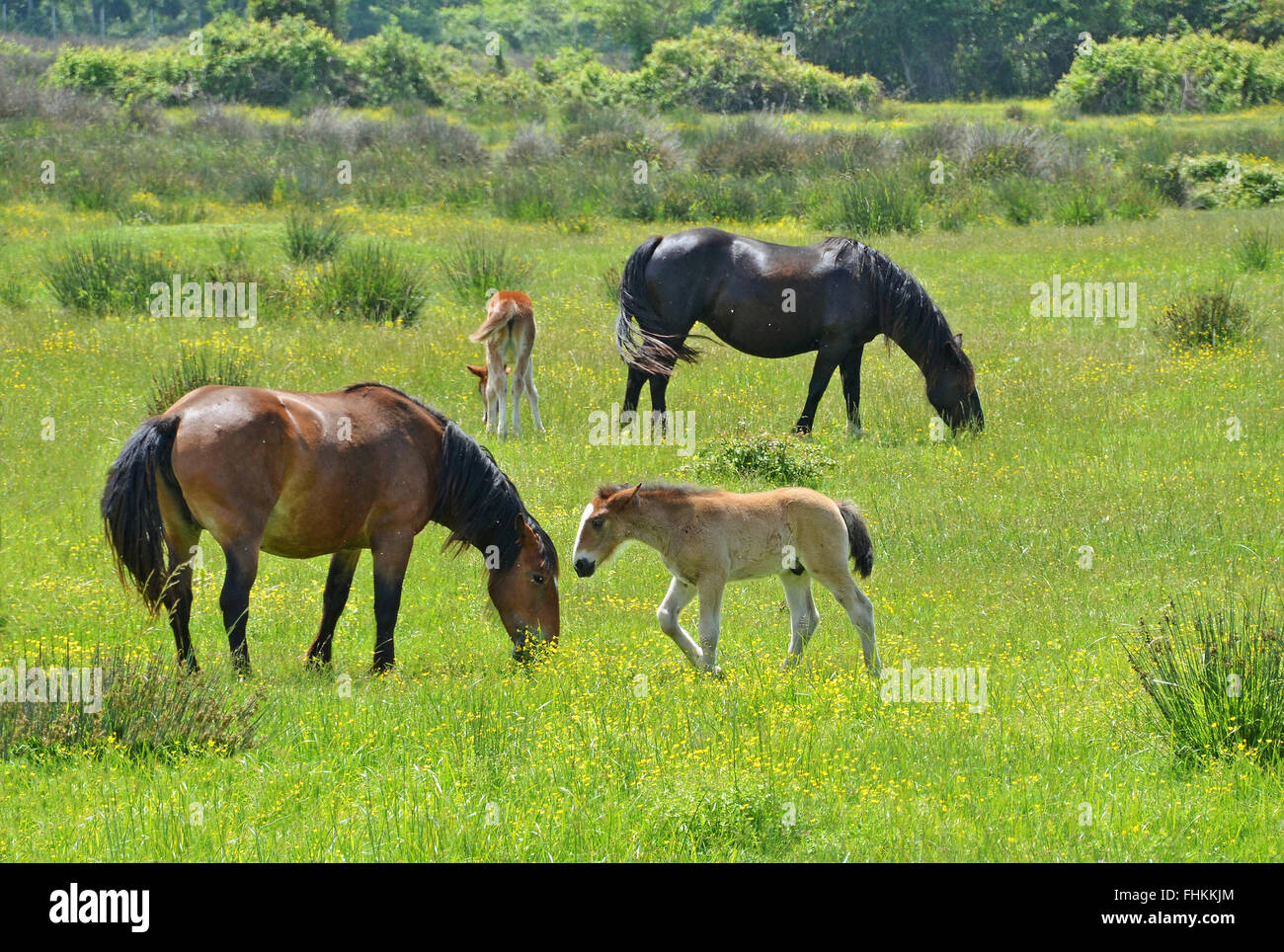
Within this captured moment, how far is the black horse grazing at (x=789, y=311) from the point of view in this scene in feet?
51.2

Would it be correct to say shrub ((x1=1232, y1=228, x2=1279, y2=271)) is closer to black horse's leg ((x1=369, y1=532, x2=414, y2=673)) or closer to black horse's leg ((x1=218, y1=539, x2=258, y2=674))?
black horse's leg ((x1=369, y1=532, x2=414, y2=673))

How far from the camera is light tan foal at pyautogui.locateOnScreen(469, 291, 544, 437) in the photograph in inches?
599

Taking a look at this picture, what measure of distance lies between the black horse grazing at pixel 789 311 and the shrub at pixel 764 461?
171 centimetres

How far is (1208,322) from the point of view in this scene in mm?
19312

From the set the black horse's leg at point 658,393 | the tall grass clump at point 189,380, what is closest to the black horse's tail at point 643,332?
the black horse's leg at point 658,393

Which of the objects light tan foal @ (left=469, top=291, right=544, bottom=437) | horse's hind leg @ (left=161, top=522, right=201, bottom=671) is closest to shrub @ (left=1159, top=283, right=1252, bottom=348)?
light tan foal @ (left=469, top=291, right=544, bottom=437)

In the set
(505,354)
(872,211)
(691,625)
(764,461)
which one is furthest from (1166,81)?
(691,625)

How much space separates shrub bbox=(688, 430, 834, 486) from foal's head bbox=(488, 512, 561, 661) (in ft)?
15.6

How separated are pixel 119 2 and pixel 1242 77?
80.2m

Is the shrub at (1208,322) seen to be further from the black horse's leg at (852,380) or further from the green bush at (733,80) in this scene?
the green bush at (733,80)

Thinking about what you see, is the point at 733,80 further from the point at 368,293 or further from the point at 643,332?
the point at 643,332

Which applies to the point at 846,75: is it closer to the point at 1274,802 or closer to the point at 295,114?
the point at 295,114
